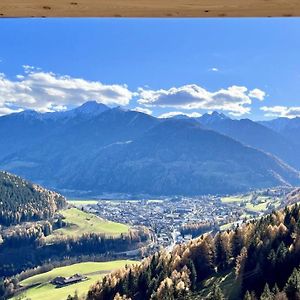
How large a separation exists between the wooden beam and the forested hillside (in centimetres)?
7566

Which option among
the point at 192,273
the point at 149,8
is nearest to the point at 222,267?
the point at 192,273

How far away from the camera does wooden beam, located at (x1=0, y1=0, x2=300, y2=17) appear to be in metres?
3.10

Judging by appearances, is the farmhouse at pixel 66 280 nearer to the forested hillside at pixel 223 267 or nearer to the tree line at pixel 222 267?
the tree line at pixel 222 267

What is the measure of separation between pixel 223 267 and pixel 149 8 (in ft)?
349

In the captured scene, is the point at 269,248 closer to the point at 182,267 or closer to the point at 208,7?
the point at 182,267

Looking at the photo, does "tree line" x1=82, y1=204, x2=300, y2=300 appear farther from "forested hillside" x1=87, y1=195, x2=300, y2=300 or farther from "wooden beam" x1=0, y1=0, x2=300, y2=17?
"wooden beam" x1=0, y1=0, x2=300, y2=17

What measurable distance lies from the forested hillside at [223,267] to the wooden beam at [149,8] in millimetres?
75662

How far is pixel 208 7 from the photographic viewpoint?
3.21m

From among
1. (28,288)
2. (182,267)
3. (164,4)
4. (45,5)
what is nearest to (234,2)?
(164,4)

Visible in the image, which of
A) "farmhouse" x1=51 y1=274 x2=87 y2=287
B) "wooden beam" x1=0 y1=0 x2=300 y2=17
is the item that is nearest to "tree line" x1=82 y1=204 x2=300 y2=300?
"wooden beam" x1=0 y1=0 x2=300 y2=17

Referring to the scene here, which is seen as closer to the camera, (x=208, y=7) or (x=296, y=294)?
(x=208, y=7)

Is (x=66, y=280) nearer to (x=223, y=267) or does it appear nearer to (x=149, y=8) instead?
(x=223, y=267)

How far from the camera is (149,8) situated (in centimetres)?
322

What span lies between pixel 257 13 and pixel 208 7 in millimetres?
380
